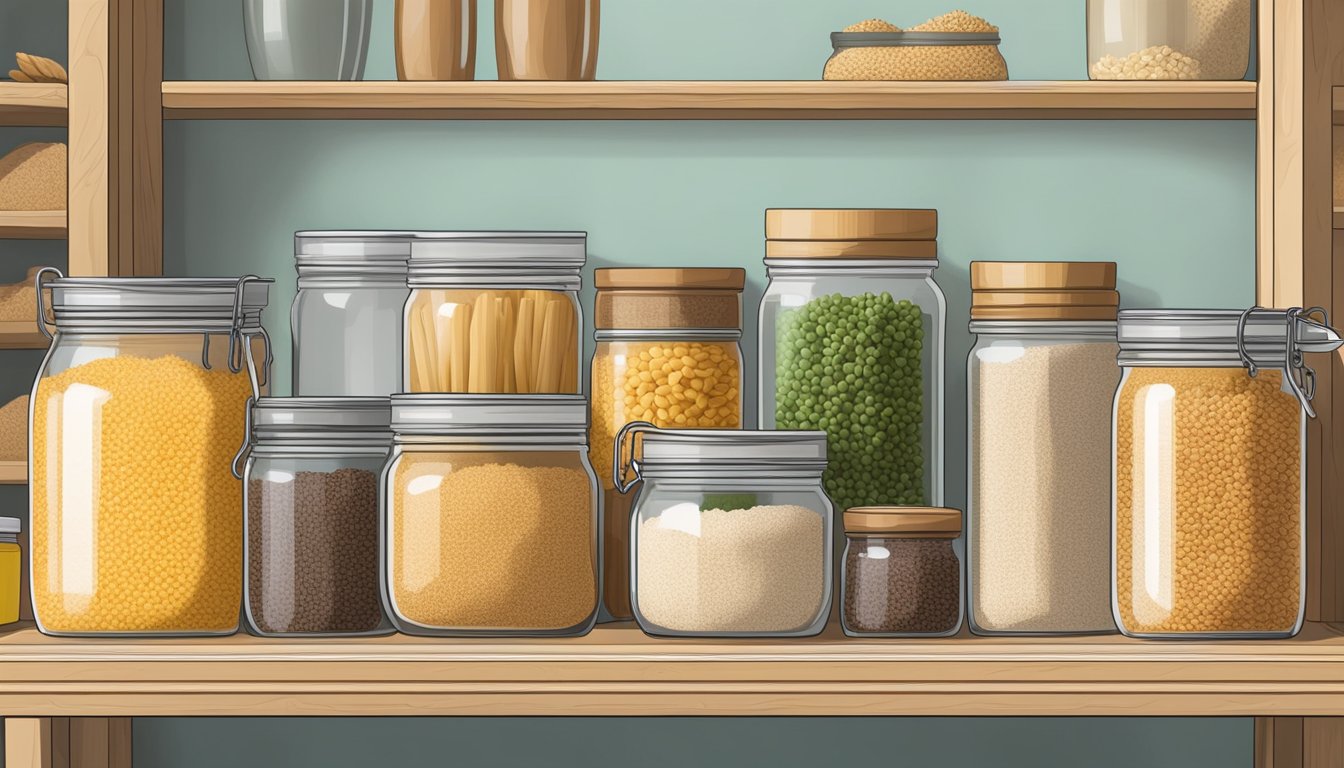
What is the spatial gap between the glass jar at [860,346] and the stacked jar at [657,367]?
0.15ft

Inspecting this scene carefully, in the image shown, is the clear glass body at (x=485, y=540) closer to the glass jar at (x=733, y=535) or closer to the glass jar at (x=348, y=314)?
the glass jar at (x=733, y=535)

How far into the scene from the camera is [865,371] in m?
1.17

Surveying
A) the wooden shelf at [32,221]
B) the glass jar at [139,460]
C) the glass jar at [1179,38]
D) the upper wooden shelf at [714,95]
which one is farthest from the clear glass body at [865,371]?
the wooden shelf at [32,221]

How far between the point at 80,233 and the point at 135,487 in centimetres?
31

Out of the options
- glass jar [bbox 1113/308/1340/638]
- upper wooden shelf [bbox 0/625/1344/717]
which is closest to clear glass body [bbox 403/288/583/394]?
upper wooden shelf [bbox 0/625/1344/717]

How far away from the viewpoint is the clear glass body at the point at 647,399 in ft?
3.90

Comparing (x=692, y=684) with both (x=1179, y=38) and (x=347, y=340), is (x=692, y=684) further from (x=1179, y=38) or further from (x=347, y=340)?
(x=1179, y=38)

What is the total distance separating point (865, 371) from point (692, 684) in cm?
32

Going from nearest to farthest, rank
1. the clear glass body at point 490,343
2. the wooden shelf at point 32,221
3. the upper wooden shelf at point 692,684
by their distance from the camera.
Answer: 1. the upper wooden shelf at point 692,684
2. the clear glass body at point 490,343
3. the wooden shelf at point 32,221

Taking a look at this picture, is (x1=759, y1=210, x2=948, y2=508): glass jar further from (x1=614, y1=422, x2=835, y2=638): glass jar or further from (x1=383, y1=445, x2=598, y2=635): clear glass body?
(x1=383, y1=445, x2=598, y2=635): clear glass body

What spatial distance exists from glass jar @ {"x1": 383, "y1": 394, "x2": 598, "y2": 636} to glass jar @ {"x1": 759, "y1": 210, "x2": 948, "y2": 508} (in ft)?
0.68

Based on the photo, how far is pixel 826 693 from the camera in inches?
41.4

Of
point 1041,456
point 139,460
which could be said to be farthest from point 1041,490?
point 139,460
